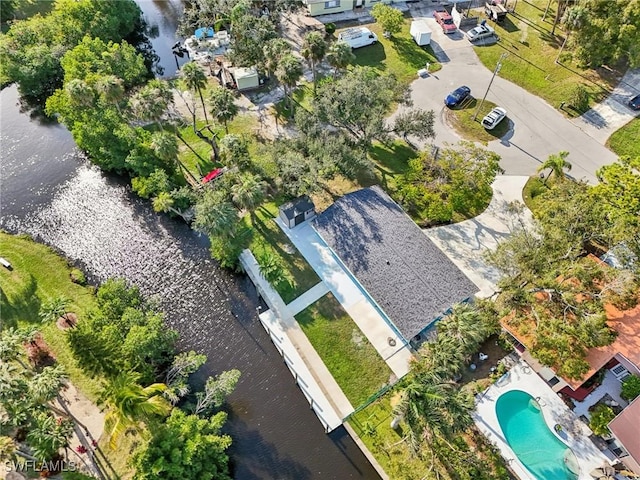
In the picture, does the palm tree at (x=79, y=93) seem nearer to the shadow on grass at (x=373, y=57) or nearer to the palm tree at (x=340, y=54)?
the palm tree at (x=340, y=54)

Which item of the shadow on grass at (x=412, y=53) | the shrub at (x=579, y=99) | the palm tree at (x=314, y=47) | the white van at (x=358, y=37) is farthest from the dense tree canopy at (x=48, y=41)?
the shrub at (x=579, y=99)

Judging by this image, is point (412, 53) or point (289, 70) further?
point (412, 53)

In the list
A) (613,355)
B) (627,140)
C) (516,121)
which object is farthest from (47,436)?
(627,140)

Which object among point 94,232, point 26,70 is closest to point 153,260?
point 94,232

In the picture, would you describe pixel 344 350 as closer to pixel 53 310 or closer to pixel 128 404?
pixel 128 404

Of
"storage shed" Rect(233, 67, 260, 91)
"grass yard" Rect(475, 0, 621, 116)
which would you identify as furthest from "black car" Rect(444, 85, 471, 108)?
"storage shed" Rect(233, 67, 260, 91)

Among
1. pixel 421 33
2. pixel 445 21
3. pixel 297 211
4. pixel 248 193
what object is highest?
pixel 421 33

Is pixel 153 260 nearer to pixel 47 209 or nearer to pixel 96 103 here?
pixel 47 209
